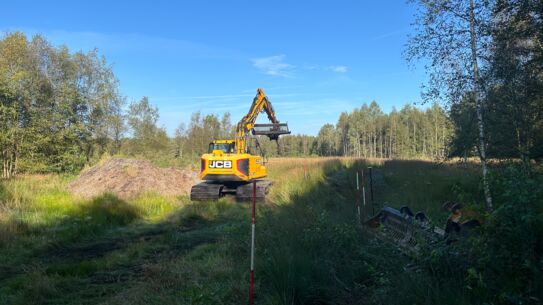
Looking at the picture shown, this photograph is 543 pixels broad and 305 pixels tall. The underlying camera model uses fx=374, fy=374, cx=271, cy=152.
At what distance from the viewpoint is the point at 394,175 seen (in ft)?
53.5

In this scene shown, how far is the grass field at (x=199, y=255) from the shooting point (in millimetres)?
4109

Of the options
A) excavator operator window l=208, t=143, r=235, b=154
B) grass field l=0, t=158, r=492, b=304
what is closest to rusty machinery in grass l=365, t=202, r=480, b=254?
grass field l=0, t=158, r=492, b=304

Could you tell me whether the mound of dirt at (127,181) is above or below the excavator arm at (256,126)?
below

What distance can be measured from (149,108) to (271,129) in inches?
850

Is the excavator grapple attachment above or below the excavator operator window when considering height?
above

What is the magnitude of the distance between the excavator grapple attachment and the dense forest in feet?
20.2

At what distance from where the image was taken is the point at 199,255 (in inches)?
268

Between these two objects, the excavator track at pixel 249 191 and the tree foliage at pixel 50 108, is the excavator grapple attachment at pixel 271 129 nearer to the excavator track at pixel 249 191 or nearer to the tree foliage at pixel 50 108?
the excavator track at pixel 249 191

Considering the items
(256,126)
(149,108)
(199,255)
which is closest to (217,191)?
(256,126)

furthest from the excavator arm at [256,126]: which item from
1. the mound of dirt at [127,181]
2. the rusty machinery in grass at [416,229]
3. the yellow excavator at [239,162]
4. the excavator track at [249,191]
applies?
the rusty machinery in grass at [416,229]

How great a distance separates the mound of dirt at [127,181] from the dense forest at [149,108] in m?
3.32

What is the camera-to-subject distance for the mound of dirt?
15547 millimetres

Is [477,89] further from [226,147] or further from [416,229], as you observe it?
[226,147]

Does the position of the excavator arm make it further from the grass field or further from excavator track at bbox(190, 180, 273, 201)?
the grass field
